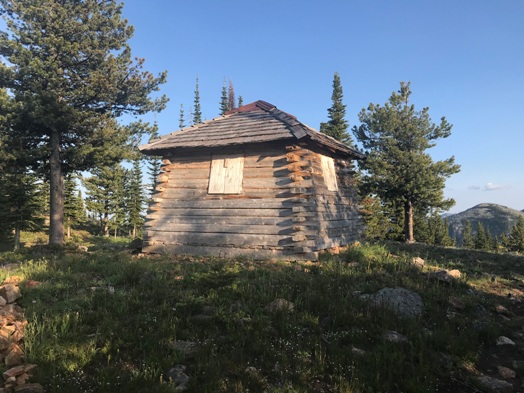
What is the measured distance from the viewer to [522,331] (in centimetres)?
521

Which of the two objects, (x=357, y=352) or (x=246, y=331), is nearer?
(x=357, y=352)

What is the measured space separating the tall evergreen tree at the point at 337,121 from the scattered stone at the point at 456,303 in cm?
3060

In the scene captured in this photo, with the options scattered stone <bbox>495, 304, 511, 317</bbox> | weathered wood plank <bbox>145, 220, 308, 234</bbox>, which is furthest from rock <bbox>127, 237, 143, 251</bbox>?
scattered stone <bbox>495, 304, 511, 317</bbox>

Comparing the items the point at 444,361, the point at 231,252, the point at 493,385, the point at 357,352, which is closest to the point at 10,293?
the point at 357,352

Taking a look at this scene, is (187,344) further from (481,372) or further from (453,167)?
(453,167)

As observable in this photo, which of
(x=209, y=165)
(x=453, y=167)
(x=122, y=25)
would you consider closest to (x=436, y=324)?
(x=209, y=165)

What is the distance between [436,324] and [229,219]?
7.32 metres

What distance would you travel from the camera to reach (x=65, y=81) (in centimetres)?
1633

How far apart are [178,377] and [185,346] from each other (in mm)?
717

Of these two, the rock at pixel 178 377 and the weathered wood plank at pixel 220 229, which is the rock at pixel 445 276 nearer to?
the weathered wood plank at pixel 220 229

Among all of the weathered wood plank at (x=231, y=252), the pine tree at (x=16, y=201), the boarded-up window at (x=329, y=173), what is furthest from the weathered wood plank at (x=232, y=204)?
the pine tree at (x=16, y=201)

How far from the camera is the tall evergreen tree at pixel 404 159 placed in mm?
25047

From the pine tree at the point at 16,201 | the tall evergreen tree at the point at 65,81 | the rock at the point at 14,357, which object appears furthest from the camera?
the pine tree at the point at 16,201

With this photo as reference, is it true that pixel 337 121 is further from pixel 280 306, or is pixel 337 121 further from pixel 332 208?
pixel 280 306
